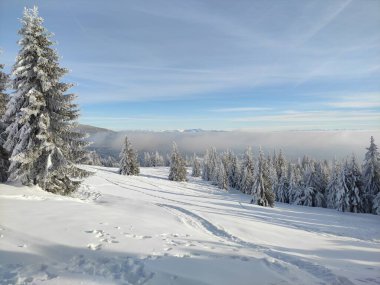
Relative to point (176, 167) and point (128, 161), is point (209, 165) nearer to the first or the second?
point (176, 167)

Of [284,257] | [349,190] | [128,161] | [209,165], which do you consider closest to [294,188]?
[349,190]

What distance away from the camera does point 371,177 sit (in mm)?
47344

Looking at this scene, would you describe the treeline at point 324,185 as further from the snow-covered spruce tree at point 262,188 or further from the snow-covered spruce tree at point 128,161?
the snow-covered spruce tree at point 128,161

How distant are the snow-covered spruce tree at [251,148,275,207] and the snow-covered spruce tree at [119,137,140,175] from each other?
112ft

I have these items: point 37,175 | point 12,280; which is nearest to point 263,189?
point 37,175

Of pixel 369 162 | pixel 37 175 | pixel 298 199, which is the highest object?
pixel 369 162

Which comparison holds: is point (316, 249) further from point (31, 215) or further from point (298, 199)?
point (298, 199)

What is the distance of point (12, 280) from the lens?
289 inches

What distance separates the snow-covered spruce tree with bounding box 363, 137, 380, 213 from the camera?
47.1 meters

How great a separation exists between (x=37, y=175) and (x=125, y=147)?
53.3 meters

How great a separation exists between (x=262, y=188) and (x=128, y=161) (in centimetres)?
3611

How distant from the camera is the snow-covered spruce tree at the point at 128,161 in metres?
71.8

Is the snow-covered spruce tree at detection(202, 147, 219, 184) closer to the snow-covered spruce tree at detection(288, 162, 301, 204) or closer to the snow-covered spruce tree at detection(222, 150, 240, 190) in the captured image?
the snow-covered spruce tree at detection(222, 150, 240, 190)

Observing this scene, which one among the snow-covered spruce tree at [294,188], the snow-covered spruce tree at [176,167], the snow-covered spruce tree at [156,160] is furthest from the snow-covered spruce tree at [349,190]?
the snow-covered spruce tree at [156,160]
